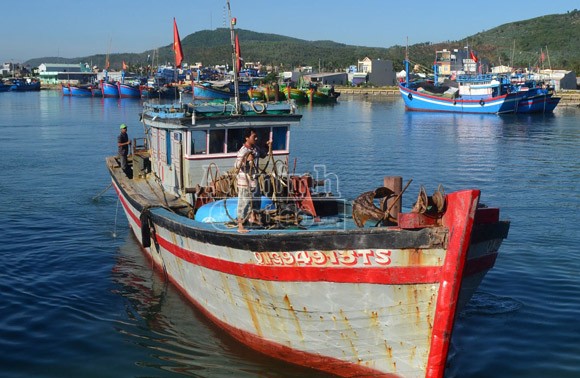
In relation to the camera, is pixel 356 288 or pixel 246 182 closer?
A: pixel 356 288

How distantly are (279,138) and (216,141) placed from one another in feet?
4.39

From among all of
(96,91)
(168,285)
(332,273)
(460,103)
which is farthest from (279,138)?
(96,91)

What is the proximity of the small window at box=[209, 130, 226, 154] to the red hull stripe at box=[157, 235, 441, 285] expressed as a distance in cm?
309

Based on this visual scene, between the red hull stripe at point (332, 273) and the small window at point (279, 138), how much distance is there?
3693 mm

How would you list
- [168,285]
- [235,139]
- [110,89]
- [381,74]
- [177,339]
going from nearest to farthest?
[177,339], [235,139], [168,285], [110,89], [381,74]

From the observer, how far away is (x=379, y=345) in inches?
364

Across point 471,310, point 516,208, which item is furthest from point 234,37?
point 516,208

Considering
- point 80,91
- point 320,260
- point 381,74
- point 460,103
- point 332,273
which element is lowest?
point 332,273

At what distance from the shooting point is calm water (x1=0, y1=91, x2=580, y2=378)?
35.3 ft

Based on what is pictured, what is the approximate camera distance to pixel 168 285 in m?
14.2

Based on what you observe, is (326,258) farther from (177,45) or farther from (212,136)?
(177,45)

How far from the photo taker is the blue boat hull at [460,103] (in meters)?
67.4

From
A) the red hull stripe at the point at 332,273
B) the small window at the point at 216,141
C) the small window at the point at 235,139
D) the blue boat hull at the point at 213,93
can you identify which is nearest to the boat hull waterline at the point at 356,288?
the red hull stripe at the point at 332,273

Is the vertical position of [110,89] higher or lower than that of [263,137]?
higher
